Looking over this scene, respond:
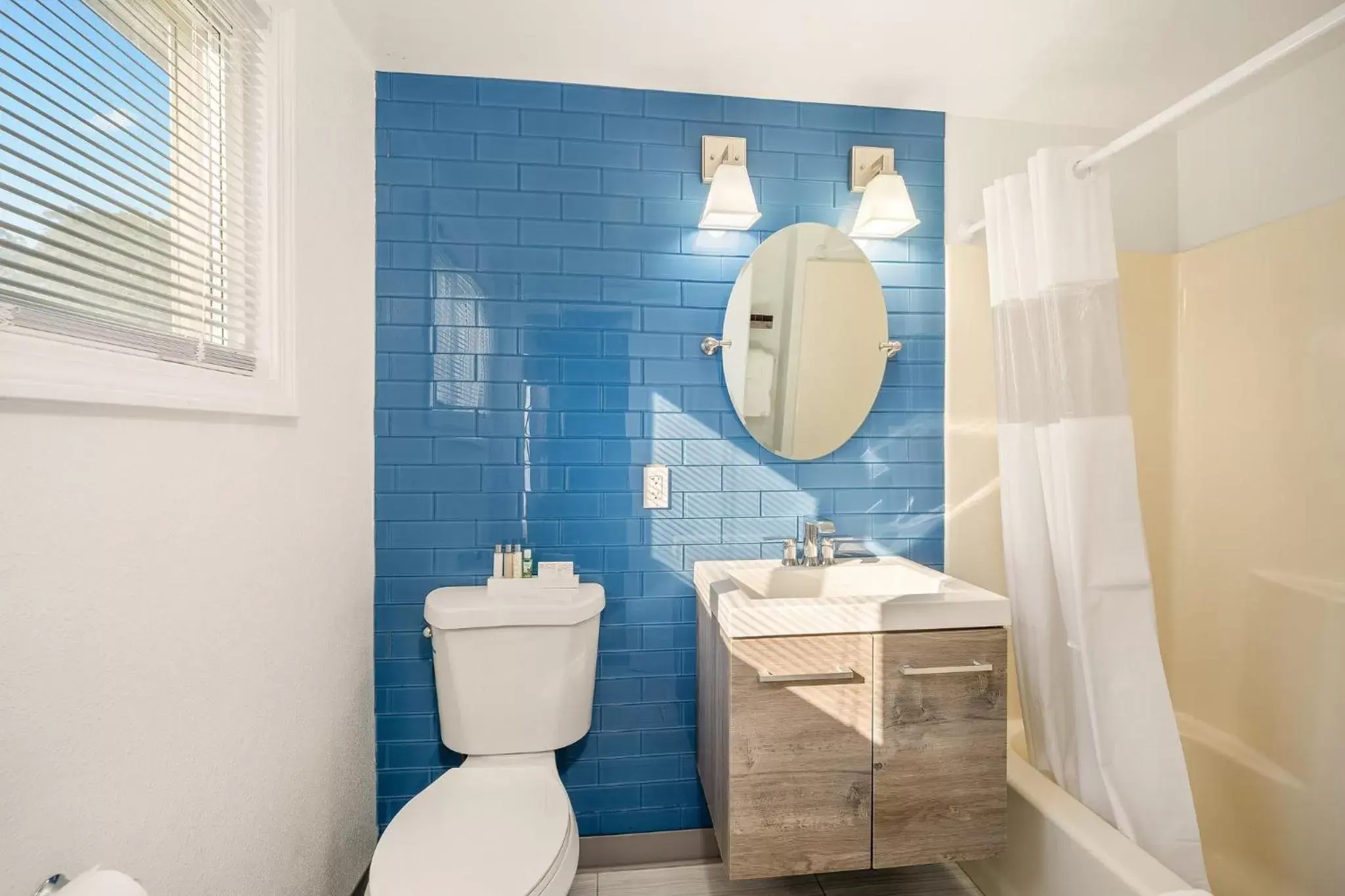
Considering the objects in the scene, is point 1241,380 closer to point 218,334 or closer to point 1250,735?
point 1250,735

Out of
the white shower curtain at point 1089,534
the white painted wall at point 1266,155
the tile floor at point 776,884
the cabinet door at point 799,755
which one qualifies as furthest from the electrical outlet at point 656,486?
the white painted wall at point 1266,155

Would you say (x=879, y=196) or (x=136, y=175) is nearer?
(x=136, y=175)

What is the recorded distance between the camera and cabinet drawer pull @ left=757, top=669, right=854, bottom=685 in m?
1.56

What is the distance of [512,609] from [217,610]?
2.33 feet

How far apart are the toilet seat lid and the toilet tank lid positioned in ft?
1.21

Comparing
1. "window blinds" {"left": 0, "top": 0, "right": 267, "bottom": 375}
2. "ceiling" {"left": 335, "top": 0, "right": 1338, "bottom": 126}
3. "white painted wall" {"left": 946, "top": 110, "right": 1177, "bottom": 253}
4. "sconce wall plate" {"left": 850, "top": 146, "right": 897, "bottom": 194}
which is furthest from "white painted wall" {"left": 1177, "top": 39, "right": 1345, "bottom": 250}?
"window blinds" {"left": 0, "top": 0, "right": 267, "bottom": 375}

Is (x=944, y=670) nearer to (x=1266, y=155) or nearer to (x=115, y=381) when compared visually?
(x=115, y=381)

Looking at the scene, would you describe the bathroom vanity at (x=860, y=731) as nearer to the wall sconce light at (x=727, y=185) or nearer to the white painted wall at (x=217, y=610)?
the white painted wall at (x=217, y=610)

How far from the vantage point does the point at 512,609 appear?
1.77 meters

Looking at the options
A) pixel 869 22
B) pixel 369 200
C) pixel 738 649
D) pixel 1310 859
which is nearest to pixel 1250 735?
pixel 1310 859

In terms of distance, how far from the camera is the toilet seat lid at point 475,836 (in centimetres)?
128

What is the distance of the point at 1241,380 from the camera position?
2.00 meters

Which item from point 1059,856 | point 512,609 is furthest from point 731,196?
point 1059,856

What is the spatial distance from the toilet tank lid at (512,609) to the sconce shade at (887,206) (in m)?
1.36
